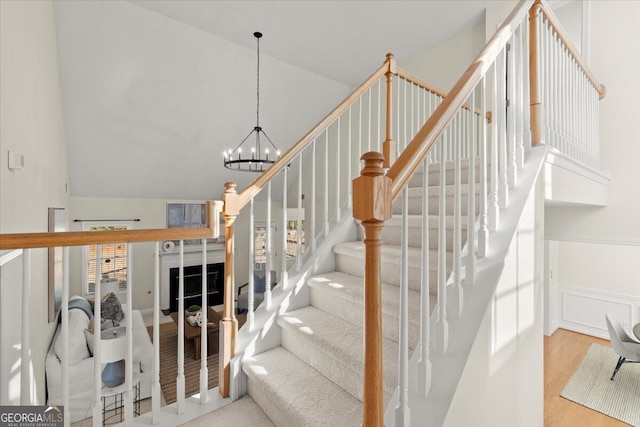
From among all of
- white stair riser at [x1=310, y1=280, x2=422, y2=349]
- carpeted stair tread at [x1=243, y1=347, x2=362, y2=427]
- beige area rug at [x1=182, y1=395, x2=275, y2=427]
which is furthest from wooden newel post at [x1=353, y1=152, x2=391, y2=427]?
beige area rug at [x1=182, y1=395, x2=275, y2=427]

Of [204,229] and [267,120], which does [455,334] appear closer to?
[204,229]

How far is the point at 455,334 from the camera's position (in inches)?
47.2

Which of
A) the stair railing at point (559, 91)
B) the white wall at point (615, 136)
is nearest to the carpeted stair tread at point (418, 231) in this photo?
the stair railing at point (559, 91)

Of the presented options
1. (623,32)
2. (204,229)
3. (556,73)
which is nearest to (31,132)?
(204,229)

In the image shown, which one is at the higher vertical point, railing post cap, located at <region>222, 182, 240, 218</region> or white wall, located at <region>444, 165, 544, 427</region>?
railing post cap, located at <region>222, 182, 240, 218</region>

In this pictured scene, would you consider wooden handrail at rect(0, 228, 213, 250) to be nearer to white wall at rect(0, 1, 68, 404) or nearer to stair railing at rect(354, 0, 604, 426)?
white wall at rect(0, 1, 68, 404)

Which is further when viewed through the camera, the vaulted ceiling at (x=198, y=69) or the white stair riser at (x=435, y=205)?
the vaulted ceiling at (x=198, y=69)

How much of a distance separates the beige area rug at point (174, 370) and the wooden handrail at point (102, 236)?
2954 millimetres

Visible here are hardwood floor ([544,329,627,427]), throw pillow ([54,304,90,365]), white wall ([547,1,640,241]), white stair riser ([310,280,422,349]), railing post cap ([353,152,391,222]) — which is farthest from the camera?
hardwood floor ([544,329,627,427])

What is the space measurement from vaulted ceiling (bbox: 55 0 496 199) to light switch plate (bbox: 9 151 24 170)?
2.90m

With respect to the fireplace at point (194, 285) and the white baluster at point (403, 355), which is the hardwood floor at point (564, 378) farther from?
the fireplace at point (194, 285)

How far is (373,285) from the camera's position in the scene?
35.3 inches

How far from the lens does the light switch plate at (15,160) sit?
5.73 feet

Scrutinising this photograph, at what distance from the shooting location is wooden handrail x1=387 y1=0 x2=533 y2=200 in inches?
37.3
